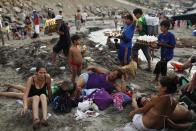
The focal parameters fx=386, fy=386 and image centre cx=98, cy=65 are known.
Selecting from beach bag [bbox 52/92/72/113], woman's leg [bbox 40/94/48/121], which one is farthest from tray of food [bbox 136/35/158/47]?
woman's leg [bbox 40/94/48/121]

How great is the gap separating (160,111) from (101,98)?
1.95 meters

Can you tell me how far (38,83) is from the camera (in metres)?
7.32

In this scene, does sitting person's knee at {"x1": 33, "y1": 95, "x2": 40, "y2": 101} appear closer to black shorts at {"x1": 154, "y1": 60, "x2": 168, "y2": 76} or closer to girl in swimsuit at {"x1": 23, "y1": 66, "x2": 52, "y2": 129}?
girl in swimsuit at {"x1": 23, "y1": 66, "x2": 52, "y2": 129}

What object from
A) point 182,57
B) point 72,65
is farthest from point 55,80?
point 182,57

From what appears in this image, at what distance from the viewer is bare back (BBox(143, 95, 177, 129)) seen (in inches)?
231

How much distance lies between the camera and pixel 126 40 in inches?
373

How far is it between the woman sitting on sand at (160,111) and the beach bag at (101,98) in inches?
54.1

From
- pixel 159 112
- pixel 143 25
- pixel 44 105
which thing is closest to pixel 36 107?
pixel 44 105

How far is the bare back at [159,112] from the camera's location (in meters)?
5.86

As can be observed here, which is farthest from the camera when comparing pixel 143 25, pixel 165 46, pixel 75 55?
pixel 143 25

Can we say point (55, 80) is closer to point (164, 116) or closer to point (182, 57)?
point (164, 116)

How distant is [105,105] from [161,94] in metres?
2.03

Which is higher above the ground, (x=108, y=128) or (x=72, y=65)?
(x=72, y=65)

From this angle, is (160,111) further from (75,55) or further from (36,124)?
(75,55)
